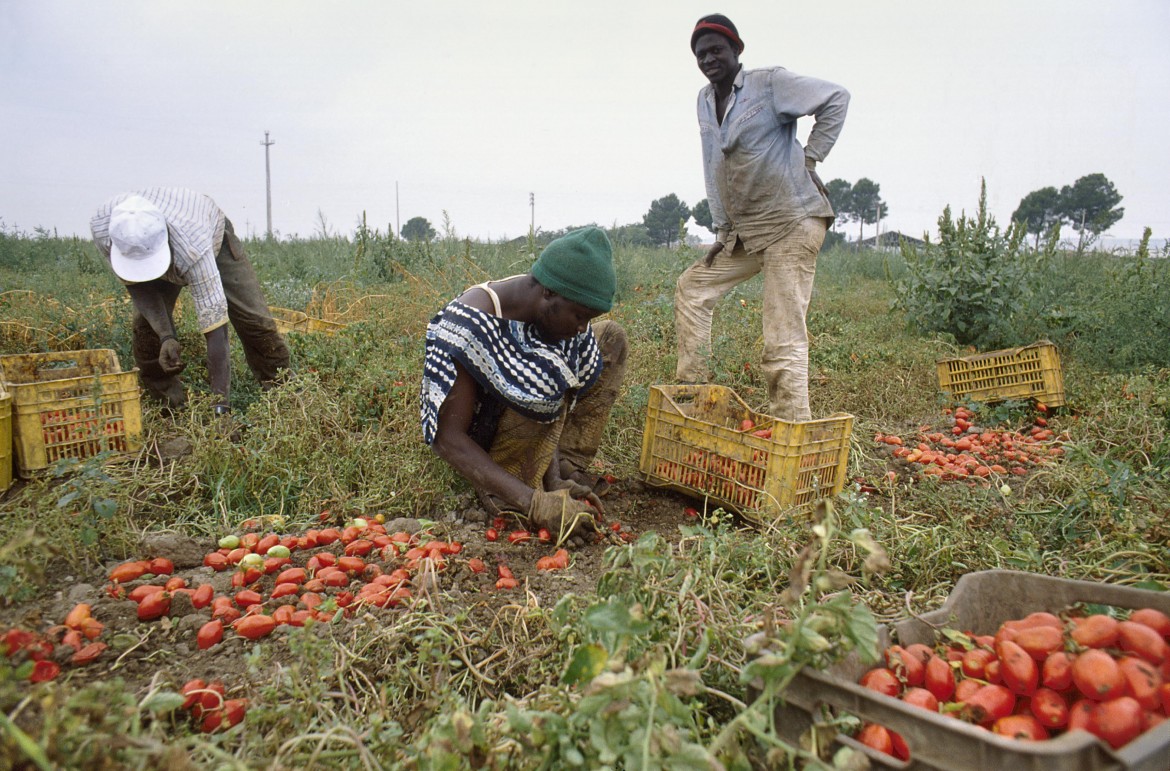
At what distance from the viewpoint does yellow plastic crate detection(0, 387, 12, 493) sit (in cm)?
301

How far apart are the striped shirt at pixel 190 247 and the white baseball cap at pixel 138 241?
87 mm

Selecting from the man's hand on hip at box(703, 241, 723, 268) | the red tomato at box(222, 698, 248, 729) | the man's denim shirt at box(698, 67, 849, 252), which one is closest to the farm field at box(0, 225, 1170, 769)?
the red tomato at box(222, 698, 248, 729)

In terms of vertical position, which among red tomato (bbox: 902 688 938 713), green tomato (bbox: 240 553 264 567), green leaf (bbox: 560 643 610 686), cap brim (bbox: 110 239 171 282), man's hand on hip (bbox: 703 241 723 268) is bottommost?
green tomato (bbox: 240 553 264 567)

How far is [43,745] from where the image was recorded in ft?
3.40

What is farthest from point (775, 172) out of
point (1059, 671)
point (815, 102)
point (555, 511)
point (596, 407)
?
point (1059, 671)

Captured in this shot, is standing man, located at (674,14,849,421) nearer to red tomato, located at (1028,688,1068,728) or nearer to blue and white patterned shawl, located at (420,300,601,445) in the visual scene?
blue and white patterned shawl, located at (420,300,601,445)

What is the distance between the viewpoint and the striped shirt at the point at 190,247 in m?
3.76

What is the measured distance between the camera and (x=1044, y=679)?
1.44 meters

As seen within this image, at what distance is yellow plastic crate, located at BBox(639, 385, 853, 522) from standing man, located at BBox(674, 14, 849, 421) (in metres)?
0.45

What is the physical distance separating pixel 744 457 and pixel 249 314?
9.78ft

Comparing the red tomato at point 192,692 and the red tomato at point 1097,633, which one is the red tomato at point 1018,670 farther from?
the red tomato at point 192,692

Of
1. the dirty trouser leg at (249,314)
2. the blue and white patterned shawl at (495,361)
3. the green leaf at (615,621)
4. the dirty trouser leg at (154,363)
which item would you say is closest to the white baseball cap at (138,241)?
the dirty trouser leg at (154,363)

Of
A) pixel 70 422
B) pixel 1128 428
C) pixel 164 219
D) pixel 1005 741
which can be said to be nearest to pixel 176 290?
pixel 164 219

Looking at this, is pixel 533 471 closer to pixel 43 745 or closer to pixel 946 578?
pixel 946 578
